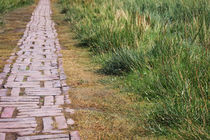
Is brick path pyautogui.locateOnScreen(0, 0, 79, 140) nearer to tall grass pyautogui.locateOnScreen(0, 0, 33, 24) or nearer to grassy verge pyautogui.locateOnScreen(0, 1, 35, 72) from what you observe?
grassy verge pyautogui.locateOnScreen(0, 1, 35, 72)

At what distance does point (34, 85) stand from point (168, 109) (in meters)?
1.91

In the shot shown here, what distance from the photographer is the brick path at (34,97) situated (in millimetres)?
2803

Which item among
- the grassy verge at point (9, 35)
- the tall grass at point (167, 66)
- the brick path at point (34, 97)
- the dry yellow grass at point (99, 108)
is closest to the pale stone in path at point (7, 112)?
the brick path at point (34, 97)

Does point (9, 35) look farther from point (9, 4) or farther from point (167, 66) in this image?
point (9, 4)

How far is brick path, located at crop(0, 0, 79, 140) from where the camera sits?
280 cm

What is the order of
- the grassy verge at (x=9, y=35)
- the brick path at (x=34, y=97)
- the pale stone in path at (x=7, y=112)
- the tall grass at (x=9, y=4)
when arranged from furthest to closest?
the tall grass at (x=9, y=4)
the grassy verge at (x=9, y=35)
the pale stone in path at (x=7, y=112)
the brick path at (x=34, y=97)

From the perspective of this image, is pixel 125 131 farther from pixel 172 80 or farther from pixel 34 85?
pixel 34 85

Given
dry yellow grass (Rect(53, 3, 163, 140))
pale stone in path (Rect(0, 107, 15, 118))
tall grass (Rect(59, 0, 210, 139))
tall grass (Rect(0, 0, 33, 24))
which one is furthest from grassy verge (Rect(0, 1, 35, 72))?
pale stone in path (Rect(0, 107, 15, 118))

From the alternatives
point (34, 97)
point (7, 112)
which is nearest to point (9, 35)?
point (34, 97)

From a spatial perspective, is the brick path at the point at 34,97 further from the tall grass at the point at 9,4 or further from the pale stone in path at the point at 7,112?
the tall grass at the point at 9,4

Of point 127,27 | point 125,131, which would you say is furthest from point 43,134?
point 127,27

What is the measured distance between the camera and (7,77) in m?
4.43

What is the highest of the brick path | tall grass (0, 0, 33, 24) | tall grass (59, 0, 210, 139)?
tall grass (59, 0, 210, 139)

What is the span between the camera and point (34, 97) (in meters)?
3.67
